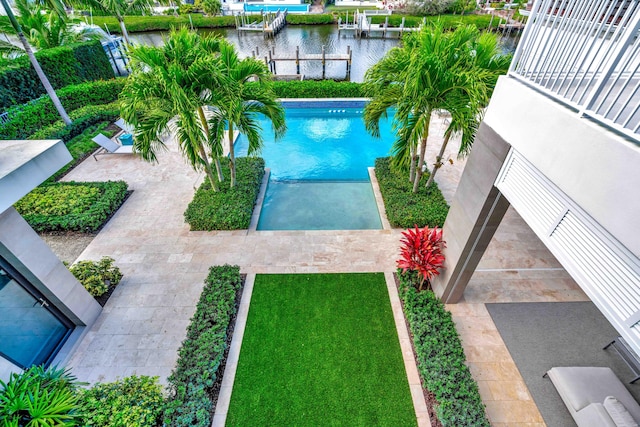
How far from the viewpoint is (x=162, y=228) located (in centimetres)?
827

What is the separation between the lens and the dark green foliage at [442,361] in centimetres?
441

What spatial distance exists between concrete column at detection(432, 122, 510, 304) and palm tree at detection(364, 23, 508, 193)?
1446 millimetres

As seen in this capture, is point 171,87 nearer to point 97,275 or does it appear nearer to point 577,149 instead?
point 97,275

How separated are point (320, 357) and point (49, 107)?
51.4ft

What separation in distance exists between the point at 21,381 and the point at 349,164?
10320mm

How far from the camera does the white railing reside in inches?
94.2

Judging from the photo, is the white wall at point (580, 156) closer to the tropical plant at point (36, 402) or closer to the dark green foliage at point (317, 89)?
the tropical plant at point (36, 402)

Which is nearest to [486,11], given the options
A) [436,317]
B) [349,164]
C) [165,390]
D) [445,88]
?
[349,164]

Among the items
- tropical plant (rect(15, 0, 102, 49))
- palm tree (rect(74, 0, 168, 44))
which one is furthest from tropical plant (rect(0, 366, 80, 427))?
tropical plant (rect(15, 0, 102, 49))

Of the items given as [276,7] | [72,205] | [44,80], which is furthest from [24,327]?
[276,7]

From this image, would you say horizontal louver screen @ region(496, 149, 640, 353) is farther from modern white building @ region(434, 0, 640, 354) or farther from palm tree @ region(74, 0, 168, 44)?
palm tree @ region(74, 0, 168, 44)

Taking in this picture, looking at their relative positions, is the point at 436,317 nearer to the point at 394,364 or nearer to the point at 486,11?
the point at 394,364

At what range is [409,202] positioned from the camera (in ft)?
27.8

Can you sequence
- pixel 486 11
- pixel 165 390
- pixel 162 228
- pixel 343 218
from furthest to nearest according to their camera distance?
pixel 486 11 → pixel 343 218 → pixel 162 228 → pixel 165 390
